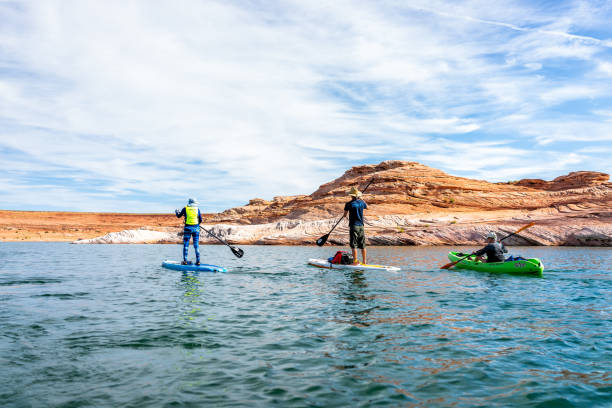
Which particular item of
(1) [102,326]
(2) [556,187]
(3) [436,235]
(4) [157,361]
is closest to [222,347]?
(4) [157,361]

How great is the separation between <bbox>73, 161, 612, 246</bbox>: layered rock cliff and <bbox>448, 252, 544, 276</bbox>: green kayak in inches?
950

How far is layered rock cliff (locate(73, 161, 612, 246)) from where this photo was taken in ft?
139

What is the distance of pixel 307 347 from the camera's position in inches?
263

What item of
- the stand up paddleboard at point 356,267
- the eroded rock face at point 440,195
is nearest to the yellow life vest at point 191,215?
the stand up paddleboard at point 356,267

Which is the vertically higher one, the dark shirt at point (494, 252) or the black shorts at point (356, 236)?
→ the black shorts at point (356, 236)

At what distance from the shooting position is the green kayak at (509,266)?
16.4 meters

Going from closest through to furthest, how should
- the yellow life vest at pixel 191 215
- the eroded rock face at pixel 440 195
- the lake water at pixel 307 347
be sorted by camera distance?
the lake water at pixel 307 347 < the yellow life vest at pixel 191 215 < the eroded rock face at pixel 440 195

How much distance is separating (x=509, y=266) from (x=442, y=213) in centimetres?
3443

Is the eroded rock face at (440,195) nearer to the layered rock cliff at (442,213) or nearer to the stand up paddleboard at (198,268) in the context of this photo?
the layered rock cliff at (442,213)

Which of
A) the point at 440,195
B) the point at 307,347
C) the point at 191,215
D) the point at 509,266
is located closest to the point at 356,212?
the point at 509,266

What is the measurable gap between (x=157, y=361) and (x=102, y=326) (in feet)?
8.85

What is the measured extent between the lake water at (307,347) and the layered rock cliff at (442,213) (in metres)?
32.0

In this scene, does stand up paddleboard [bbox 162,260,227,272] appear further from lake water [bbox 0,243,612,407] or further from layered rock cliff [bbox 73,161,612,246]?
layered rock cliff [bbox 73,161,612,246]

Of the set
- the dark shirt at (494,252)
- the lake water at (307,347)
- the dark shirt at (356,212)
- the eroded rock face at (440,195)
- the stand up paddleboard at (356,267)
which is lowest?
the lake water at (307,347)
